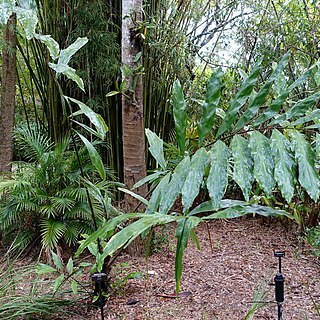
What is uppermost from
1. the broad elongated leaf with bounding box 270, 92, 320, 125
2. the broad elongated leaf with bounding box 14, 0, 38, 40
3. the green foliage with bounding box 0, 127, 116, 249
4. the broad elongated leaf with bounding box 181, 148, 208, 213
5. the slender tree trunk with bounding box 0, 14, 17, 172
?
the slender tree trunk with bounding box 0, 14, 17, 172

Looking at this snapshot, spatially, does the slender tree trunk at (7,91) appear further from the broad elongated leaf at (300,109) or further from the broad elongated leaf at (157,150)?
the broad elongated leaf at (300,109)

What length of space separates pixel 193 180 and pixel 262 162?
0.43ft

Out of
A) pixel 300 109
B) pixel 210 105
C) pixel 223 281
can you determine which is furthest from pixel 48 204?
pixel 300 109

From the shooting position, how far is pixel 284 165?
0.65 m

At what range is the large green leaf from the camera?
0.73 m

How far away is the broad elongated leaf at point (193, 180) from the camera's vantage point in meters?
0.65

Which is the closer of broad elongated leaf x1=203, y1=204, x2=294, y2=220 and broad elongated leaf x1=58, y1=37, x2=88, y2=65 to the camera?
broad elongated leaf x1=203, y1=204, x2=294, y2=220

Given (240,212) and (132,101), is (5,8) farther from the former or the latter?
(132,101)

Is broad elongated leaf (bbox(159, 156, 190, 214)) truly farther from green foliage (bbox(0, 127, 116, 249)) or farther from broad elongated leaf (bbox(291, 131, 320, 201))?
green foliage (bbox(0, 127, 116, 249))

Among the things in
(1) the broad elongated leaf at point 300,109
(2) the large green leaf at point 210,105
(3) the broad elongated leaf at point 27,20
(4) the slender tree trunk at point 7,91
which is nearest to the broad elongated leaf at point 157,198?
(2) the large green leaf at point 210,105

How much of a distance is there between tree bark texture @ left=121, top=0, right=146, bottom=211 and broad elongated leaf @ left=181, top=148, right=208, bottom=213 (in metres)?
1.12

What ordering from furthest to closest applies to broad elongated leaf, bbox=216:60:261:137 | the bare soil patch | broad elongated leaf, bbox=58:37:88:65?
the bare soil patch, broad elongated leaf, bbox=58:37:88:65, broad elongated leaf, bbox=216:60:261:137

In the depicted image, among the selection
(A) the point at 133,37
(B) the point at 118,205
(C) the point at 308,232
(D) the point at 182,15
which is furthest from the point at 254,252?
(D) the point at 182,15

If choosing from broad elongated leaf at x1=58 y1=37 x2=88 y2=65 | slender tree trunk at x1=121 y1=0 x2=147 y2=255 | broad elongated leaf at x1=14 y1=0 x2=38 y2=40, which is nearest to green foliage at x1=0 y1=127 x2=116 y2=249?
slender tree trunk at x1=121 y1=0 x2=147 y2=255
